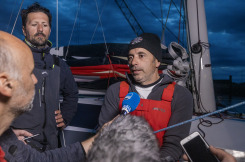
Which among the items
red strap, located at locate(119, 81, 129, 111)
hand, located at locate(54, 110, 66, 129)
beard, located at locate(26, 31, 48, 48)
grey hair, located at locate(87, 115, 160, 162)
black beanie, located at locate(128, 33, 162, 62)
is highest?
beard, located at locate(26, 31, 48, 48)

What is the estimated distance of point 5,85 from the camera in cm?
96

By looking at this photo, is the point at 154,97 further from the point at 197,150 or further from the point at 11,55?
Answer: the point at 11,55

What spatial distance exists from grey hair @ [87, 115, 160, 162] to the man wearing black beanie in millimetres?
1098

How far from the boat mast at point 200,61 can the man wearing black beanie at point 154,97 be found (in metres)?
1.74

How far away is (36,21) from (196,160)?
7.47ft

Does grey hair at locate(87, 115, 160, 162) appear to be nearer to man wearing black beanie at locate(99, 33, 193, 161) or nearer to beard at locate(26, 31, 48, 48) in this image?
man wearing black beanie at locate(99, 33, 193, 161)

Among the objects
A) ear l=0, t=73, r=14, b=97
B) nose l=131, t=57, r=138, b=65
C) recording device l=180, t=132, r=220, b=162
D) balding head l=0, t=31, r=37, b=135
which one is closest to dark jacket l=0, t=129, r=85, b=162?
balding head l=0, t=31, r=37, b=135

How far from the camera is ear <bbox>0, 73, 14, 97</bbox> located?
94 centimetres

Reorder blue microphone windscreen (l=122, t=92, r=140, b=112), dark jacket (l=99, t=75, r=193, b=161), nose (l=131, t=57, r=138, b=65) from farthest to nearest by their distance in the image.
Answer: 1. nose (l=131, t=57, r=138, b=65)
2. dark jacket (l=99, t=75, r=193, b=161)
3. blue microphone windscreen (l=122, t=92, r=140, b=112)

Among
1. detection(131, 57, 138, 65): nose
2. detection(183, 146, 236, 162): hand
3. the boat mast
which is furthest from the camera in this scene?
the boat mast

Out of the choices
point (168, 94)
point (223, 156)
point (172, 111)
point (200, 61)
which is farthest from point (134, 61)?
point (200, 61)

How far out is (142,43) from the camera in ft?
7.33

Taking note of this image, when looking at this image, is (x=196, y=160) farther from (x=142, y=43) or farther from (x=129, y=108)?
(x=142, y=43)

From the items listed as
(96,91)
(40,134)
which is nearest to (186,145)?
(40,134)
